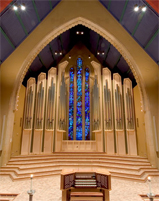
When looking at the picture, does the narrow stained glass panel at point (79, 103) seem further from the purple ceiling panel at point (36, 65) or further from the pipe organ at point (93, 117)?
Answer: the purple ceiling panel at point (36, 65)

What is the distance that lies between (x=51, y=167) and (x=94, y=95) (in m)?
4.99

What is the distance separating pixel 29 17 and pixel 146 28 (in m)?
5.07

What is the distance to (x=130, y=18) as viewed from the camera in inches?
273

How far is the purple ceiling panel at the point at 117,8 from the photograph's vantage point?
6.89 metres

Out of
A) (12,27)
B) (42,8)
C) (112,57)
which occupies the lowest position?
(12,27)

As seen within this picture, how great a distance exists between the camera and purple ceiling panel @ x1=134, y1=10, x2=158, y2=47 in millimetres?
5989

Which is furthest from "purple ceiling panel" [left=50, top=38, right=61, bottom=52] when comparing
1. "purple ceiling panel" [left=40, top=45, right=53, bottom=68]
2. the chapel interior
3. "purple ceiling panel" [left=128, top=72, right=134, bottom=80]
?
"purple ceiling panel" [left=128, top=72, right=134, bottom=80]

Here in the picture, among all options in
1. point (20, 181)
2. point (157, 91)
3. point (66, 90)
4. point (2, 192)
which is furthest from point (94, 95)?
point (2, 192)

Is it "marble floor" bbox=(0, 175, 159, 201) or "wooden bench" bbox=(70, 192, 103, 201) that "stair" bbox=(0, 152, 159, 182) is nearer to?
"marble floor" bbox=(0, 175, 159, 201)

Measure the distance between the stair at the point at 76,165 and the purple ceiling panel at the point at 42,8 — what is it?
684cm

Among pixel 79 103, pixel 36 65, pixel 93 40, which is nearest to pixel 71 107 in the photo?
pixel 79 103

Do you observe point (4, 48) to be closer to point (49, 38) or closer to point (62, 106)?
point (49, 38)

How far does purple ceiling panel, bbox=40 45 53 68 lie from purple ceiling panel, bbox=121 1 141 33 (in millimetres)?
4677

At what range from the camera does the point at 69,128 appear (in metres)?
10.3
